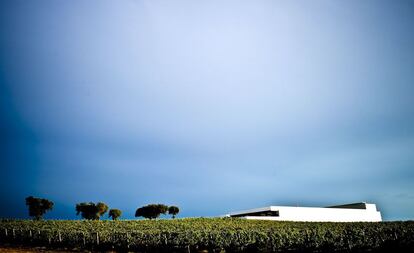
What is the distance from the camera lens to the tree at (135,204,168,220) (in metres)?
102

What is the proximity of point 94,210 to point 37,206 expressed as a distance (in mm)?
15118

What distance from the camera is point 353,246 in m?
42.2

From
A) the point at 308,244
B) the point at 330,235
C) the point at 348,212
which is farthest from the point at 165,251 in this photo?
the point at 348,212

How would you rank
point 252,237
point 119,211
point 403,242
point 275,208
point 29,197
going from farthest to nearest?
1. point 119,211
2. point 29,197
3. point 275,208
4. point 252,237
5. point 403,242

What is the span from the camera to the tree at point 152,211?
101500 mm

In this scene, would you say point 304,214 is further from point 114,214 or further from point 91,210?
point 91,210

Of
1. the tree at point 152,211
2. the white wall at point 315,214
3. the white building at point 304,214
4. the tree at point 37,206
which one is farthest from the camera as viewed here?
the tree at point 152,211

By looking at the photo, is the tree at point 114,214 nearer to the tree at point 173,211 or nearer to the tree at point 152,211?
the tree at point 152,211

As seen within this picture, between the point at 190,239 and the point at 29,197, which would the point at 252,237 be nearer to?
the point at 190,239

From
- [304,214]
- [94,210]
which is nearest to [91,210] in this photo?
[94,210]

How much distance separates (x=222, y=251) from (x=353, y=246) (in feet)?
52.2

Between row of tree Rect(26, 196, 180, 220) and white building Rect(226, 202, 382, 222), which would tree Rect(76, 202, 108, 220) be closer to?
row of tree Rect(26, 196, 180, 220)

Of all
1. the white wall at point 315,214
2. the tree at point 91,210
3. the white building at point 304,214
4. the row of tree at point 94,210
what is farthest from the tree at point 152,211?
the white wall at point 315,214

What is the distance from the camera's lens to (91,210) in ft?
320
